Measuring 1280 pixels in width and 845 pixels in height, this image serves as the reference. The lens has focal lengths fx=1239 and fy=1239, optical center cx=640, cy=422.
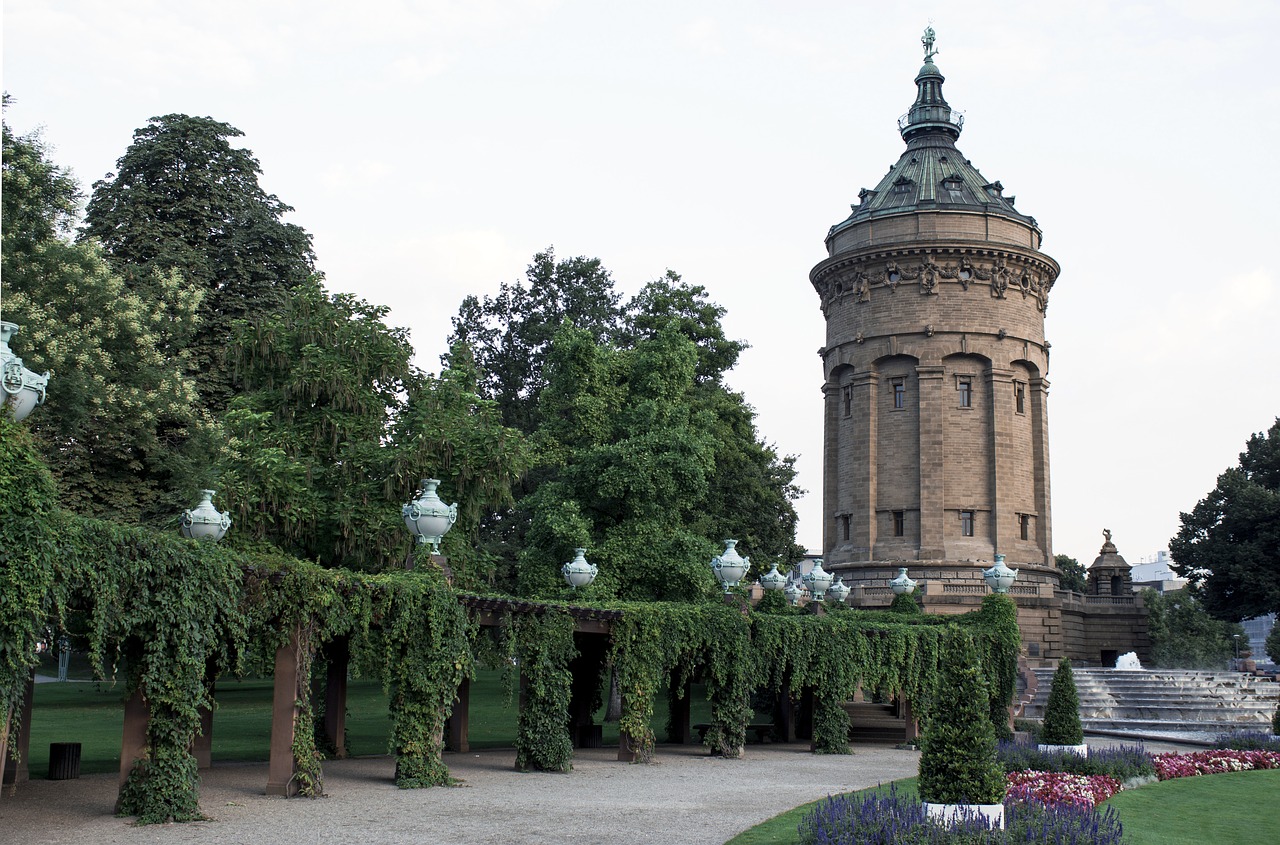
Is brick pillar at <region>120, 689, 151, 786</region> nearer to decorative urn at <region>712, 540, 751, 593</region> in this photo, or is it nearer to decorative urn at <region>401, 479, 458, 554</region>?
decorative urn at <region>401, 479, 458, 554</region>

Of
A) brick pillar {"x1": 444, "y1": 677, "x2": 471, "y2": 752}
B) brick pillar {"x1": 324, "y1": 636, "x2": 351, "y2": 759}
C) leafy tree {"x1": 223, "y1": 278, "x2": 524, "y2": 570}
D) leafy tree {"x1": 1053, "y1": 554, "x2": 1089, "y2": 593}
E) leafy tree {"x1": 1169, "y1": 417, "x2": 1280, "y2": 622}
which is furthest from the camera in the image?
leafy tree {"x1": 1053, "y1": 554, "x2": 1089, "y2": 593}

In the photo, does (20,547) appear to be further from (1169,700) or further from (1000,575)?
(1169,700)

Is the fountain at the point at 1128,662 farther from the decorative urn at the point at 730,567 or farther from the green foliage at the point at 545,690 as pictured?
the green foliage at the point at 545,690

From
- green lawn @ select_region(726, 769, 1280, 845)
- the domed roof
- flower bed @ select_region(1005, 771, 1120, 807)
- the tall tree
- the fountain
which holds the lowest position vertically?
green lawn @ select_region(726, 769, 1280, 845)

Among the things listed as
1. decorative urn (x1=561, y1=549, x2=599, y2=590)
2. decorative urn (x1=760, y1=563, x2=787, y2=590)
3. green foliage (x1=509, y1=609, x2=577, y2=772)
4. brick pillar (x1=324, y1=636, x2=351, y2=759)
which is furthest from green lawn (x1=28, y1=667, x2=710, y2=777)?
decorative urn (x1=760, y1=563, x2=787, y2=590)

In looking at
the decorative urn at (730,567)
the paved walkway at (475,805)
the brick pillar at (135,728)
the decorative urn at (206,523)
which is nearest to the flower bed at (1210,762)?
the paved walkway at (475,805)

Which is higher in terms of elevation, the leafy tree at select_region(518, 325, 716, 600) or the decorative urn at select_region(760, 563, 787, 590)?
the leafy tree at select_region(518, 325, 716, 600)

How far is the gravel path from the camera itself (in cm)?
1543

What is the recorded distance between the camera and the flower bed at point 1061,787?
18750 mm

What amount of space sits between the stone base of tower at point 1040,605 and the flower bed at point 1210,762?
69.3 ft

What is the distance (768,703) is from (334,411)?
1849 cm

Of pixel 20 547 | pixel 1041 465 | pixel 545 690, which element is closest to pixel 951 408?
pixel 1041 465

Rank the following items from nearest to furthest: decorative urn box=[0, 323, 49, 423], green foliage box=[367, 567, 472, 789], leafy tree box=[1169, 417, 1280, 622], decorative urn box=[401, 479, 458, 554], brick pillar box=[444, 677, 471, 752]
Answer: decorative urn box=[0, 323, 49, 423]
green foliage box=[367, 567, 472, 789]
decorative urn box=[401, 479, 458, 554]
brick pillar box=[444, 677, 471, 752]
leafy tree box=[1169, 417, 1280, 622]

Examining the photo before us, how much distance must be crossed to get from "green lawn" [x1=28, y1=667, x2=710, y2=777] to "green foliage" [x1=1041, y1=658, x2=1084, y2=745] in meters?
10.8
